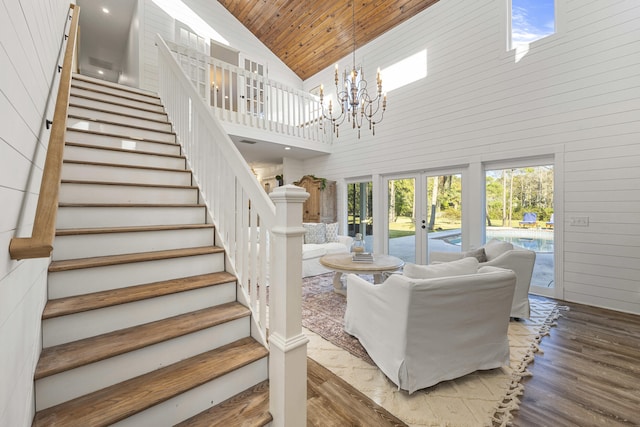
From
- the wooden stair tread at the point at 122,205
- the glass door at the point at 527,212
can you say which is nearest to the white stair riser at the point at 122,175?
the wooden stair tread at the point at 122,205

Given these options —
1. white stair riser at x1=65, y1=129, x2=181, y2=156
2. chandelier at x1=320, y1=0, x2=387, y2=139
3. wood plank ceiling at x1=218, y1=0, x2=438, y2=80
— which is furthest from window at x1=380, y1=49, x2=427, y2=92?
white stair riser at x1=65, y1=129, x2=181, y2=156

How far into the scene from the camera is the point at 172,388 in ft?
4.15

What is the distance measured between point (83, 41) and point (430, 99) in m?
7.98

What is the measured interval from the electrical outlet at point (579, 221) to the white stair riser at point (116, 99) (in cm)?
551

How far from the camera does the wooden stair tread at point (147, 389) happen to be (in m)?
1.10

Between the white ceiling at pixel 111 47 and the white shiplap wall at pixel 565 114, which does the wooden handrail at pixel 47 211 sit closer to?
the white ceiling at pixel 111 47

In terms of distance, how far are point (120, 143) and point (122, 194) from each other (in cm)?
82

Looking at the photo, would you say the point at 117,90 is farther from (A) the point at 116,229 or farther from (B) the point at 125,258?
(B) the point at 125,258

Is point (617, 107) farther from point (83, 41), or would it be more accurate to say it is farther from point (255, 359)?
point (83, 41)

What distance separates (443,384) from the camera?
1.91m

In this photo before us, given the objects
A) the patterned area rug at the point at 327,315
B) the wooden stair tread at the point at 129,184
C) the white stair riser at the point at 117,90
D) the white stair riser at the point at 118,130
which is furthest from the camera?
the white stair riser at the point at 117,90

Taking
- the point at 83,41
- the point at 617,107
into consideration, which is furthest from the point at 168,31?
the point at 617,107

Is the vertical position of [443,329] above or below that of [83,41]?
below

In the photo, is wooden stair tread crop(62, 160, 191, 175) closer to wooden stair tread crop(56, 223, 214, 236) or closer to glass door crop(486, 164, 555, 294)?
wooden stair tread crop(56, 223, 214, 236)
